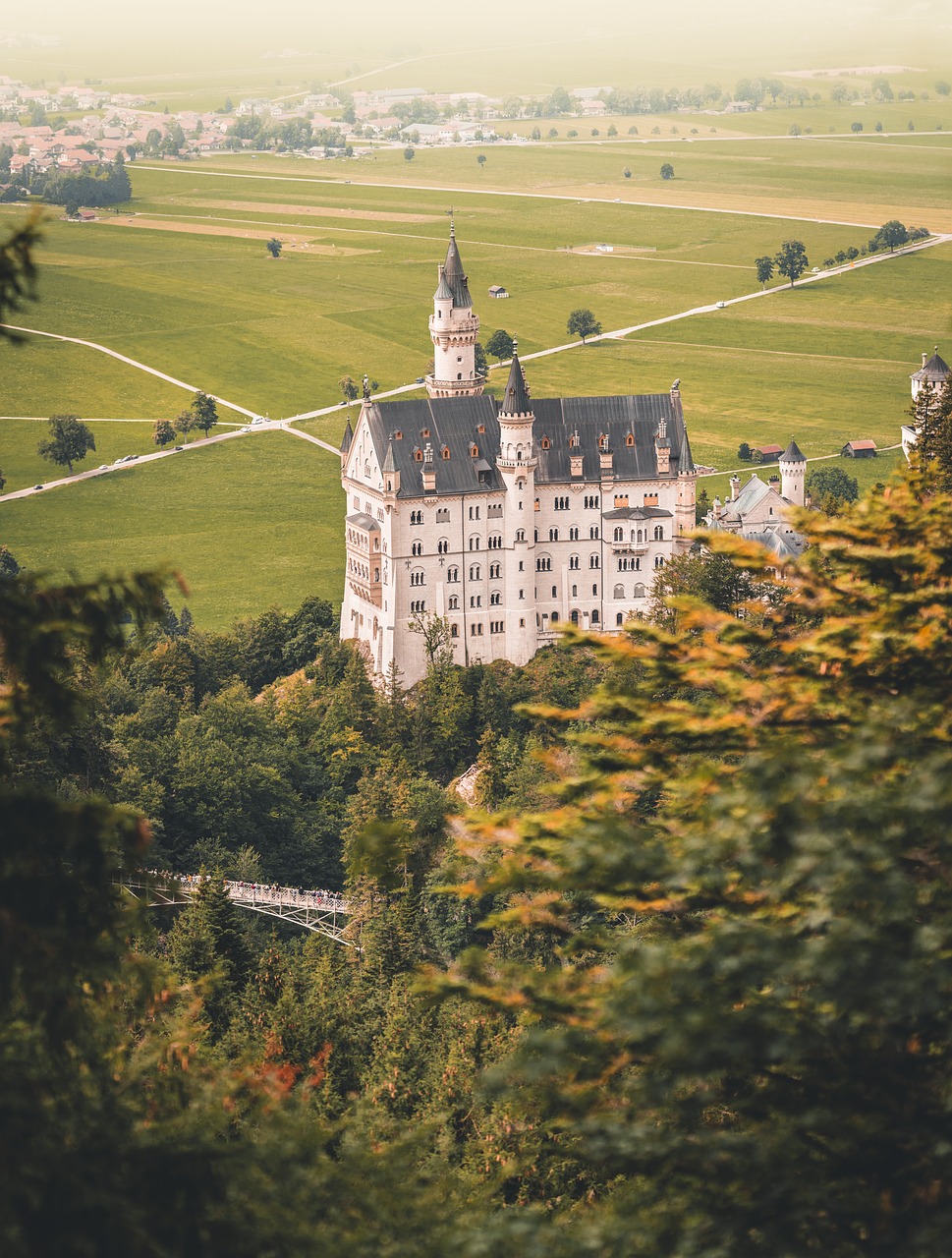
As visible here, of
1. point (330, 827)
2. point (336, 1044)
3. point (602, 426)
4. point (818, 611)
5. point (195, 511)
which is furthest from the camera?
point (195, 511)

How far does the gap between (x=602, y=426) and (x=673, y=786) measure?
10272 centimetres

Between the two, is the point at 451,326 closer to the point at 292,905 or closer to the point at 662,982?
the point at 292,905

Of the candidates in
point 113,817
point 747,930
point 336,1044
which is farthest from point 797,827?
point 336,1044

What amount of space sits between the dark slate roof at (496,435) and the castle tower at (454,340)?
930 cm

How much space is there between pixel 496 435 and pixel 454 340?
12.5m

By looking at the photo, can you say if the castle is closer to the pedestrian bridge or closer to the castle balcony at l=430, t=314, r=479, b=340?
the castle balcony at l=430, t=314, r=479, b=340

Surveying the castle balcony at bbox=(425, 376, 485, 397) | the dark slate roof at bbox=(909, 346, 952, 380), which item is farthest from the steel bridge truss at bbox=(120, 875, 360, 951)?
the dark slate roof at bbox=(909, 346, 952, 380)

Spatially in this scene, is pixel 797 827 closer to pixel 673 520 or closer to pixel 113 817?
pixel 113 817

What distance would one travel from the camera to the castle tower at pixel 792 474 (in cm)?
15050

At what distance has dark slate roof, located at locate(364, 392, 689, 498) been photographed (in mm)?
129625

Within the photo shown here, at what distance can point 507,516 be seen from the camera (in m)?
131

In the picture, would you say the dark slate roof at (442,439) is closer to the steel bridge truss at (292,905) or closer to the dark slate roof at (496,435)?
the dark slate roof at (496,435)

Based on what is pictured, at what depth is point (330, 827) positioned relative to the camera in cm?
11750

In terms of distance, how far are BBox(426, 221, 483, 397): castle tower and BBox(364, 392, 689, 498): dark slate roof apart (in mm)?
9298
